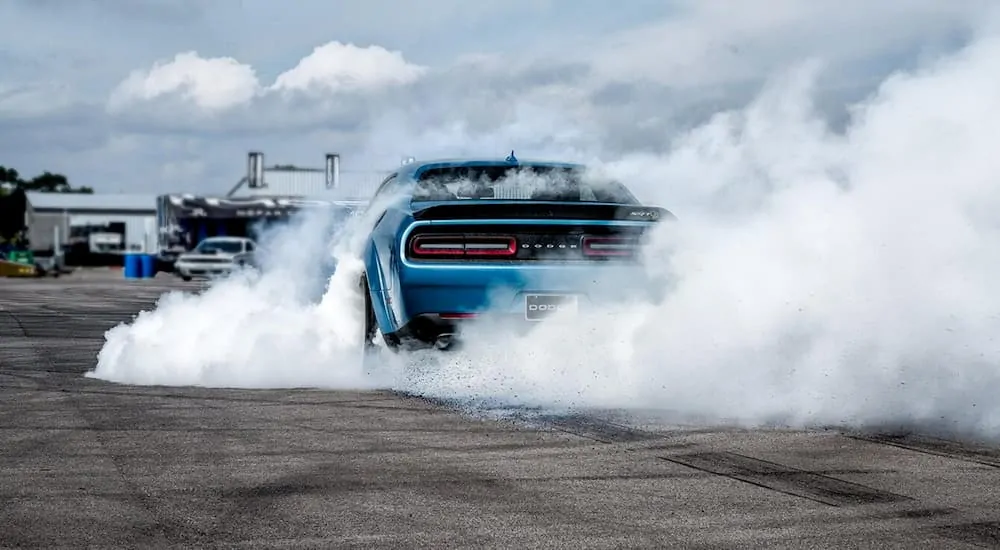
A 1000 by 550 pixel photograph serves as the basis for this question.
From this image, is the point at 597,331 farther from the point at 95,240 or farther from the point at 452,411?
the point at 95,240

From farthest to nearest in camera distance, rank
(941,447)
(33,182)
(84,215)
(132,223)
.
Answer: (33,182) → (132,223) → (84,215) → (941,447)

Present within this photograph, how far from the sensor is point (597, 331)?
6.77 m

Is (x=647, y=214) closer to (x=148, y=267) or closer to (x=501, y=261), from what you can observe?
(x=501, y=261)

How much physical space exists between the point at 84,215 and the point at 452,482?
63258mm

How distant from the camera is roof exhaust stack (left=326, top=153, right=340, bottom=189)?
1075 cm

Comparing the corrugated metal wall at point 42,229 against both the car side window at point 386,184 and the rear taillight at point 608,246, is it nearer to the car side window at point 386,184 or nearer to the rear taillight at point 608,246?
the car side window at point 386,184

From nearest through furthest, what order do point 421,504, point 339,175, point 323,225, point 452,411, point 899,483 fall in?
point 421,504 → point 899,483 → point 452,411 → point 323,225 → point 339,175

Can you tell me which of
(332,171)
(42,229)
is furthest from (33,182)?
(332,171)

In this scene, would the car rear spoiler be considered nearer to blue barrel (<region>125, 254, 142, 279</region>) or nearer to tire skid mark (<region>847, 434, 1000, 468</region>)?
tire skid mark (<region>847, 434, 1000, 468</region>)

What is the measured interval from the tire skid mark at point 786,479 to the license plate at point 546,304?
1.84 m

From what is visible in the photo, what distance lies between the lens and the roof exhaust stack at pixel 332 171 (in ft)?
35.3

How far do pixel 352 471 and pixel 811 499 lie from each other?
1.67 metres

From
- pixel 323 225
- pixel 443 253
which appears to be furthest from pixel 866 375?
pixel 323 225

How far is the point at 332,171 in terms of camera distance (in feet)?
36.3
